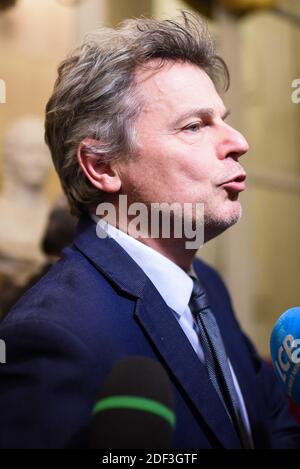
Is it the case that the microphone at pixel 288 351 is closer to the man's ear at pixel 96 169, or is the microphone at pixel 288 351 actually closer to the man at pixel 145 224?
the man at pixel 145 224

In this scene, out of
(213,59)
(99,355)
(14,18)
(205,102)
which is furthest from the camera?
(14,18)

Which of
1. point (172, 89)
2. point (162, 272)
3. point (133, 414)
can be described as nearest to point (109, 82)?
point (172, 89)

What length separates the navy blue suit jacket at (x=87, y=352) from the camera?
726 mm

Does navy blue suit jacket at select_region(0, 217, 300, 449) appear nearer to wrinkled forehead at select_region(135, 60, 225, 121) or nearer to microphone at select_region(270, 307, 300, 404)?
microphone at select_region(270, 307, 300, 404)

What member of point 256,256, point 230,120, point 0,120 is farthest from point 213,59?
point 256,256

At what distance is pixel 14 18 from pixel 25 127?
59 cm

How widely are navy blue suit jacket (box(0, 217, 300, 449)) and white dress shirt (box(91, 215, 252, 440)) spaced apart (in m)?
0.03

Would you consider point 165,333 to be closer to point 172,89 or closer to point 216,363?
point 216,363

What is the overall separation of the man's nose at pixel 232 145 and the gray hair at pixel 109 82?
156mm

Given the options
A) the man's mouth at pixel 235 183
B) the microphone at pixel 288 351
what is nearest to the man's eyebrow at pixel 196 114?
the man's mouth at pixel 235 183

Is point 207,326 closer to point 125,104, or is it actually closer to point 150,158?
point 150,158

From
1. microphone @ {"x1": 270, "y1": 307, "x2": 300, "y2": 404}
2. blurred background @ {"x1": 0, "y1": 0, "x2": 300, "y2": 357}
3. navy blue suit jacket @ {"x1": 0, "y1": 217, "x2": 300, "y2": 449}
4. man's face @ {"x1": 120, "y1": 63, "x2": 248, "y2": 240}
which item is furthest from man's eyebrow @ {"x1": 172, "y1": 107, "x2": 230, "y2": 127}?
blurred background @ {"x1": 0, "y1": 0, "x2": 300, "y2": 357}

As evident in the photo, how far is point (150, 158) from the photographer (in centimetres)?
100

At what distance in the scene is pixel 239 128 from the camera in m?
3.26
